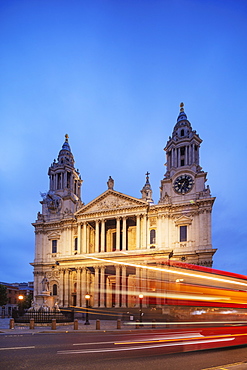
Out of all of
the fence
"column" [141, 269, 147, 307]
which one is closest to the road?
the fence

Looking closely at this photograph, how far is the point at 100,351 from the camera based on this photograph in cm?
1152

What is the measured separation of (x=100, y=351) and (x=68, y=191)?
2169 inches

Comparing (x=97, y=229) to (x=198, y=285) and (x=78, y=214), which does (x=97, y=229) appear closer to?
(x=78, y=214)

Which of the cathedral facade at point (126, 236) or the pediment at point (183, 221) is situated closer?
the cathedral facade at point (126, 236)

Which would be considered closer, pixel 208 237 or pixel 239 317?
pixel 239 317

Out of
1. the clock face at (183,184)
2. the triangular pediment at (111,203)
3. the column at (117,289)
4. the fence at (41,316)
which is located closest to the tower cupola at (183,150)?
the clock face at (183,184)

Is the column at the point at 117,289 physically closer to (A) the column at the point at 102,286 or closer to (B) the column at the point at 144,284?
(A) the column at the point at 102,286

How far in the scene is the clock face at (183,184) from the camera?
52247 millimetres

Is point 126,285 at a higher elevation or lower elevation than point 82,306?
higher

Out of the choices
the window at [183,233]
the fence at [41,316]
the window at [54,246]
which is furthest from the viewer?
the window at [54,246]

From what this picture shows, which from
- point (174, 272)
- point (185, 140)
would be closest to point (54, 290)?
point (185, 140)

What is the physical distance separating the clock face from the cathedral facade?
14 cm

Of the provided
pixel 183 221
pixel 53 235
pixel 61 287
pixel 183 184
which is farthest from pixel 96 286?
pixel 183 184

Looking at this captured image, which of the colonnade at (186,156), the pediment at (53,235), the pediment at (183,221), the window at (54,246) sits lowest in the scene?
the window at (54,246)
